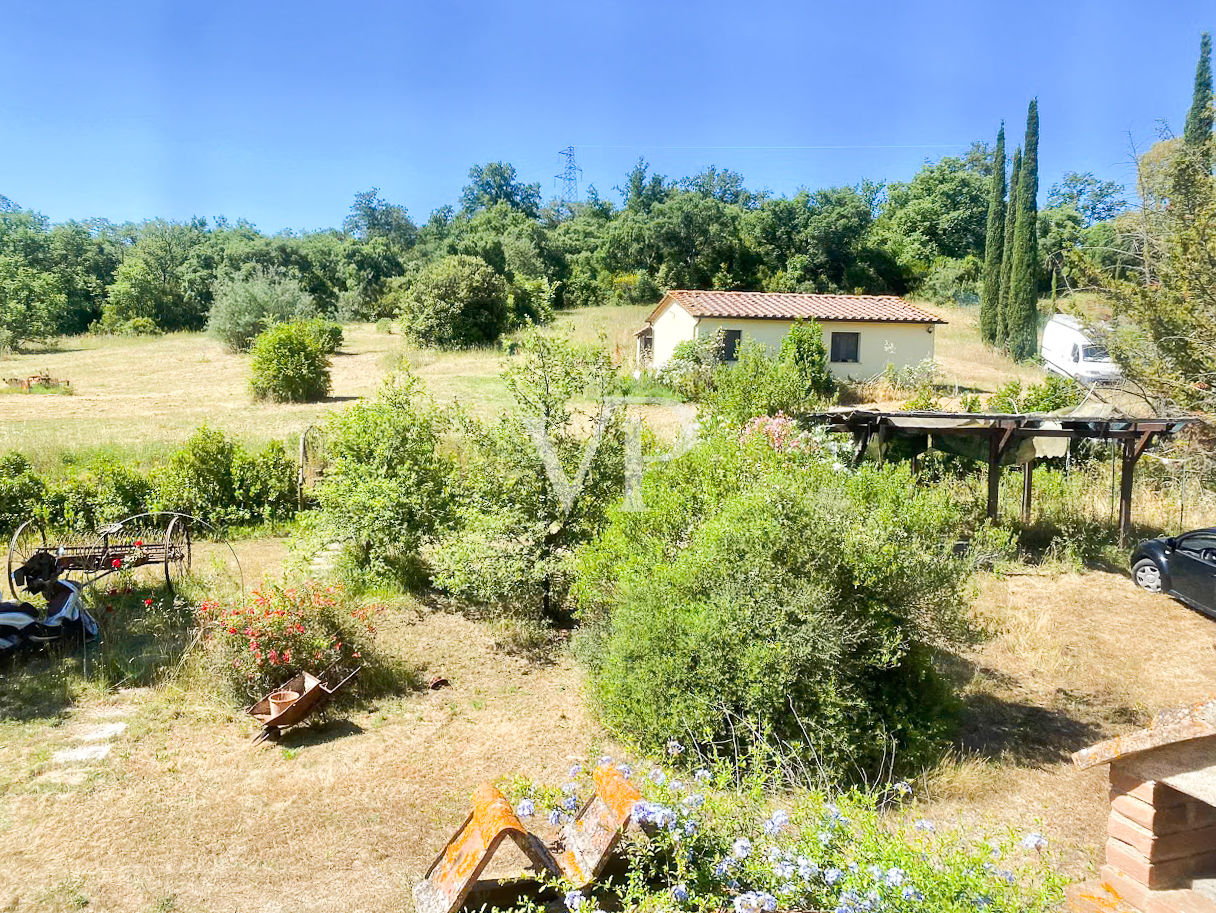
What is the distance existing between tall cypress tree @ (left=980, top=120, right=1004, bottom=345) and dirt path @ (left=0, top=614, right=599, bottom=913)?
34663 millimetres

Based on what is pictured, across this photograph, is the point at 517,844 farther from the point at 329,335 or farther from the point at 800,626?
the point at 329,335

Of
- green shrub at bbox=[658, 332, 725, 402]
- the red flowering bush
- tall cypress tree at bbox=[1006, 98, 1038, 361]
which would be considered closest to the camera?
the red flowering bush

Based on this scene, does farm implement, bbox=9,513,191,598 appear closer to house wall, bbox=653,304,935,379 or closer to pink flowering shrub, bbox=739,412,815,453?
pink flowering shrub, bbox=739,412,815,453

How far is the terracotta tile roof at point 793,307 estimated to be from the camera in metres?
25.8

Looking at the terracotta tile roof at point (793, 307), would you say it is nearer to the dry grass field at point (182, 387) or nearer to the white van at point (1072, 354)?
the dry grass field at point (182, 387)

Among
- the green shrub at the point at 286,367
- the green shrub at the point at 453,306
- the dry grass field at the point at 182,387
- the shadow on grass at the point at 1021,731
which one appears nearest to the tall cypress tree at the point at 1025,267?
the dry grass field at the point at 182,387

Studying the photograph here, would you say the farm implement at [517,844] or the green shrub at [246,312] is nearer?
the farm implement at [517,844]

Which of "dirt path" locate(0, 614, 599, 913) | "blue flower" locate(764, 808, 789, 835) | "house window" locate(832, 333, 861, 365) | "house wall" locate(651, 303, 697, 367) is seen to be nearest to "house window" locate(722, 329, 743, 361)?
"house wall" locate(651, 303, 697, 367)

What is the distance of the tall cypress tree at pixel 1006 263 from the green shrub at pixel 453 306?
22.4m

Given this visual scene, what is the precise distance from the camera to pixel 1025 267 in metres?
34.6

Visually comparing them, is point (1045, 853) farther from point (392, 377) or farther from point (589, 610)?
point (392, 377)

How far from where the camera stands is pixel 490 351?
31078mm

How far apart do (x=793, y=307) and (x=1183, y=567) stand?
57.1 ft

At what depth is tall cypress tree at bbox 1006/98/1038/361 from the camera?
34625mm
